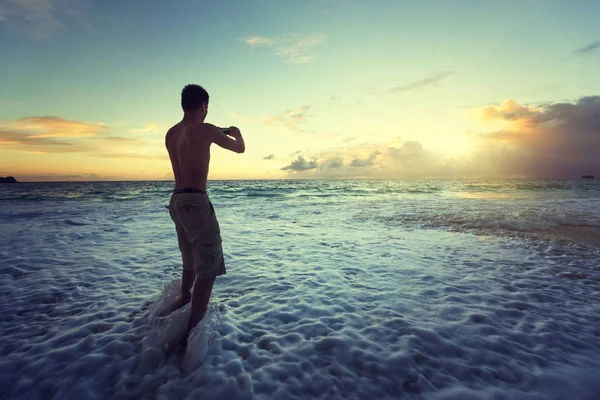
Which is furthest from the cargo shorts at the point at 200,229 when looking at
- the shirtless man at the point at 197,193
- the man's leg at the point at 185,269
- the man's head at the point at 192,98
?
the man's head at the point at 192,98

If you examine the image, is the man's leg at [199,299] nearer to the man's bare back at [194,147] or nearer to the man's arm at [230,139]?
the man's bare back at [194,147]

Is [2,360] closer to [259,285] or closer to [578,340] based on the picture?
[259,285]

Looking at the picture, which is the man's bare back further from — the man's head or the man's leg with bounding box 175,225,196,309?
the man's leg with bounding box 175,225,196,309

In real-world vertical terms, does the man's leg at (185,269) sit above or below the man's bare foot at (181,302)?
above

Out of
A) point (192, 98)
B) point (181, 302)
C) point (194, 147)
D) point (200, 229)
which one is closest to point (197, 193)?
point (200, 229)

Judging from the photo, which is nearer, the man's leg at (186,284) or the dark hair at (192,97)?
the dark hair at (192,97)

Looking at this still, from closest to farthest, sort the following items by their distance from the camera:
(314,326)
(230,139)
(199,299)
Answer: (199,299)
(230,139)
(314,326)

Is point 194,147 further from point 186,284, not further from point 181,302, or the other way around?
point 181,302

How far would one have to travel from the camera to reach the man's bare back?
3.30 m

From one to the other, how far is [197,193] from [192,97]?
109cm

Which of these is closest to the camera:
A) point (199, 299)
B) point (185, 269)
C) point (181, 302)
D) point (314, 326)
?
point (199, 299)

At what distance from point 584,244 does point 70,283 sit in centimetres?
1181

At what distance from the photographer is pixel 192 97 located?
3369 mm

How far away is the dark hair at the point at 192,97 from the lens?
3.36 m
